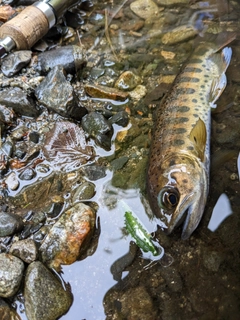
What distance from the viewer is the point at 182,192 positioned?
3.21 metres

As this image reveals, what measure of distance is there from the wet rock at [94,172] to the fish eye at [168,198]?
0.68 metres

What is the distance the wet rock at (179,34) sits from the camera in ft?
15.9

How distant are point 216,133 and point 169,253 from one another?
1320 mm

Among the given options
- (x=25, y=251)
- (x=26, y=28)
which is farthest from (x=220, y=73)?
(x=25, y=251)

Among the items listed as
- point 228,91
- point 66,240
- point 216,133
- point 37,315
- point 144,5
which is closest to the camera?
point 37,315

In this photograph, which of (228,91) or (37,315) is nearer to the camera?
(37,315)

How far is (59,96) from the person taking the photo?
13.3 feet

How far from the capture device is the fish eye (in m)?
3.21

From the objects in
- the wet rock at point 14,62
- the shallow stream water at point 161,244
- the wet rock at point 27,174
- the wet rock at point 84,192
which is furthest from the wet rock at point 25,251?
the wet rock at point 14,62

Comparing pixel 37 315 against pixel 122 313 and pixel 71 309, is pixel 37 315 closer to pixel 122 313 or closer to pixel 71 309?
pixel 71 309

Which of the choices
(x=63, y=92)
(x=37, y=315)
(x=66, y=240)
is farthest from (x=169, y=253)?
(x=63, y=92)

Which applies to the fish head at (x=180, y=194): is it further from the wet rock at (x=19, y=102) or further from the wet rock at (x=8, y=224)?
the wet rock at (x=19, y=102)

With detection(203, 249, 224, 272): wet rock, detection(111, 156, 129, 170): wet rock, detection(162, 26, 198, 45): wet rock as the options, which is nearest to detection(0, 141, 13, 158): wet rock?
detection(111, 156, 129, 170): wet rock

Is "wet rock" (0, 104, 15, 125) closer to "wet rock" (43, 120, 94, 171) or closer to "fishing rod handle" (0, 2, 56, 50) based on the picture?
"wet rock" (43, 120, 94, 171)
